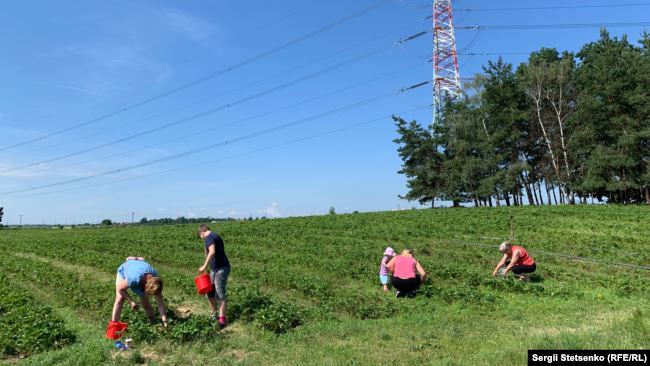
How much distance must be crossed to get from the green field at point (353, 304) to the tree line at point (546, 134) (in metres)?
19.6

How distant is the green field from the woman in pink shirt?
1.28ft

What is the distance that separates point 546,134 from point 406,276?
140 ft

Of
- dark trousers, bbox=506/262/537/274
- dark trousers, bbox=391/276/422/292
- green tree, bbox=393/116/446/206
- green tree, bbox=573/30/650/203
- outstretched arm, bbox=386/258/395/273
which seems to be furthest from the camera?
green tree, bbox=393/116/446/206

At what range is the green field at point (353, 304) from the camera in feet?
24.6

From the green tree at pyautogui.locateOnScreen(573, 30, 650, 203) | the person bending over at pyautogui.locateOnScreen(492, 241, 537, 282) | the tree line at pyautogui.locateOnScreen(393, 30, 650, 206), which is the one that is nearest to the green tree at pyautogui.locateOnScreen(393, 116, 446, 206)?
the tree line at pyautogui.locateOnScreen(393, 30, 650, 206)

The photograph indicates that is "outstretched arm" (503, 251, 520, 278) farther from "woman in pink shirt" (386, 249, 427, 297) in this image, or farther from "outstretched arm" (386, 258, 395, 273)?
"outstretched arm" (386, 258, 395, 273)

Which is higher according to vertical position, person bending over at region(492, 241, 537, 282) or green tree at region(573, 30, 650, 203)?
green tree at region(573, 30, 650, 203)

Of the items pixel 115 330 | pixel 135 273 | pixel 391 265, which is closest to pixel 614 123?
pixel 391 265

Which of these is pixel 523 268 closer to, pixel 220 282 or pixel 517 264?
pixel 517 264

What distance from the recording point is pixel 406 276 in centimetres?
1241

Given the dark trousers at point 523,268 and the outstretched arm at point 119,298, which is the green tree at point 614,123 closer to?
the dark trousers at point 523,268

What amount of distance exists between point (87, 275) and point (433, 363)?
1605cm

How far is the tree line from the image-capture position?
1608 inches

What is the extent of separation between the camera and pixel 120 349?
7871 millimetres
